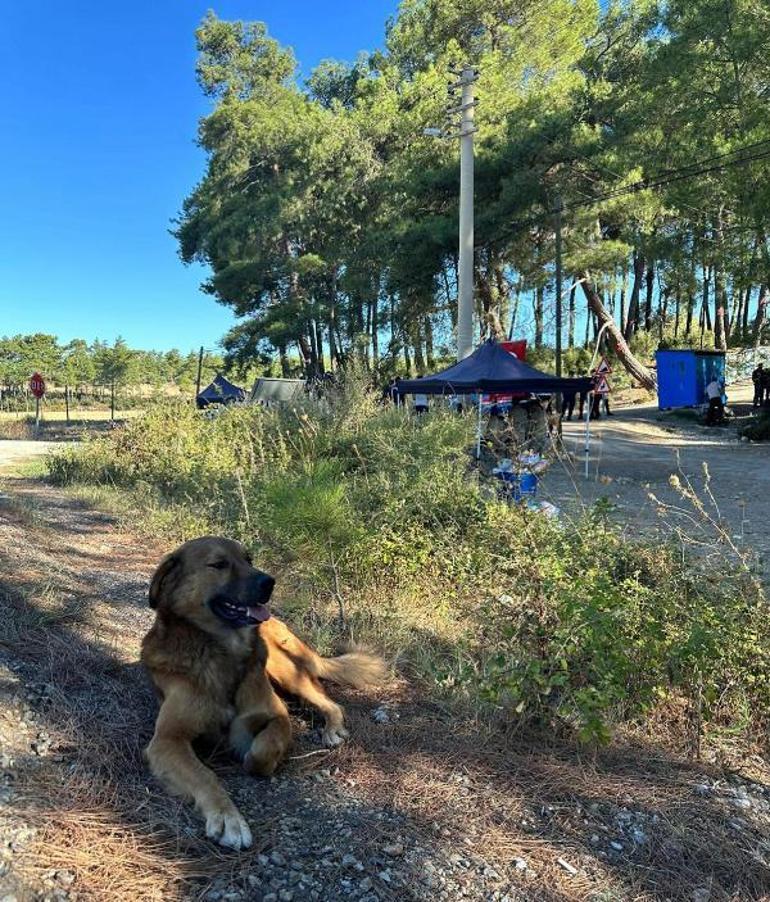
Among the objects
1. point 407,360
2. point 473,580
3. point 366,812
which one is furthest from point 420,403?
point 407,360

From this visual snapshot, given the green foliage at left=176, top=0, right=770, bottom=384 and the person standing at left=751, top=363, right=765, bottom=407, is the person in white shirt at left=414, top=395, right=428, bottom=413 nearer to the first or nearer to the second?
the green foliage at left=176, top=0, right=770, bottom=384

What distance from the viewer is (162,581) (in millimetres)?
2787

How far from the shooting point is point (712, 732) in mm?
3109

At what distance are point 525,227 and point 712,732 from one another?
22.6 meters

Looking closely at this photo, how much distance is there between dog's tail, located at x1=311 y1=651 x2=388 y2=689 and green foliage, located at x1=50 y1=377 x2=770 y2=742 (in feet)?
0.75

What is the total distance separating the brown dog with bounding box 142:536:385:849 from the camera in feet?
8.39

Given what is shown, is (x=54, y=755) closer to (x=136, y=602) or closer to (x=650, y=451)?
(x=136, y=602)

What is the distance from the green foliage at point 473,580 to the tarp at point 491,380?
2038 millimetres

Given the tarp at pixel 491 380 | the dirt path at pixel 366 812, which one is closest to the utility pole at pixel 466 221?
the tarp at pixel 491 380

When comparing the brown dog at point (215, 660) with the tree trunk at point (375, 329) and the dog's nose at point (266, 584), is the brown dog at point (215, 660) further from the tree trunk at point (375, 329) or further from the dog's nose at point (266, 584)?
the tree trunk at point (375, 329)

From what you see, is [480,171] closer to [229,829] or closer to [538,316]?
[538,316]

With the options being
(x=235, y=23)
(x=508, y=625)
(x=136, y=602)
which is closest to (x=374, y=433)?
(x=136, y=602)

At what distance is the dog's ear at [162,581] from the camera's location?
9.12 feet

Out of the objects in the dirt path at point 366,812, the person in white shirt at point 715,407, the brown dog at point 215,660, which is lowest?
the dirt path at point 366,812
